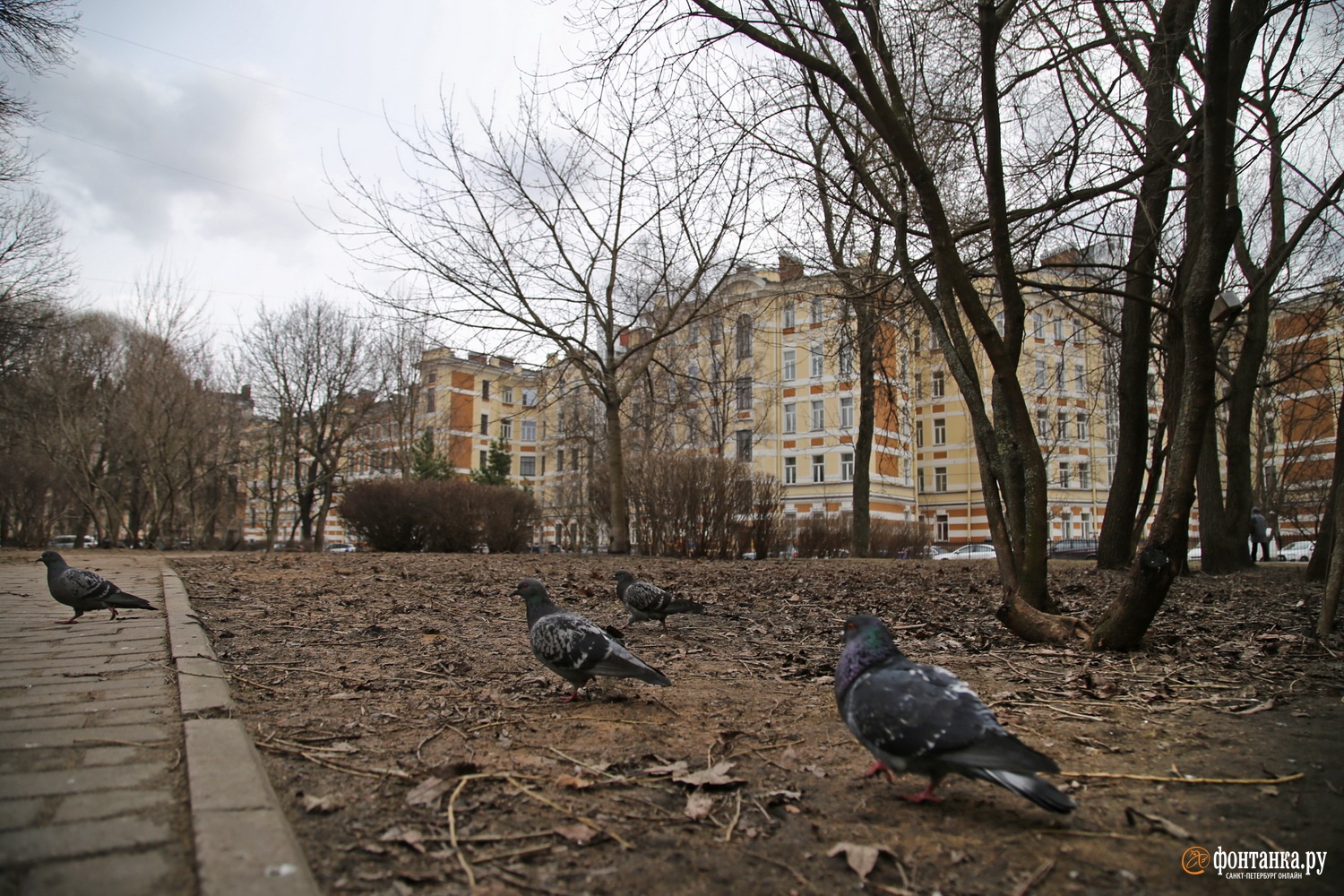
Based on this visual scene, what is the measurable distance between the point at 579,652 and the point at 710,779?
1.19 metres

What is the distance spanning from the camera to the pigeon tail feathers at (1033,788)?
213 cm

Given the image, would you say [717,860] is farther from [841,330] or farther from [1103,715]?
[841,330]

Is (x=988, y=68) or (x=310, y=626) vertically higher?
(x=988, y=68)

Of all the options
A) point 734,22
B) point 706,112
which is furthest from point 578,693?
point 706,112

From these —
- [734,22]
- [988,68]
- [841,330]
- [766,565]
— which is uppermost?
[734,22]

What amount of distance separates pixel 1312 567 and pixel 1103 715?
9349 millimetres

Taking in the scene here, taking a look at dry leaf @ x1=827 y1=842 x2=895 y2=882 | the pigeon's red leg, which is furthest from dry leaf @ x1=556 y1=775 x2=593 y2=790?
the pigeon's red leg

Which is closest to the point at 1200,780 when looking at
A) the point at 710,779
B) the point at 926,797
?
the point at 926,797

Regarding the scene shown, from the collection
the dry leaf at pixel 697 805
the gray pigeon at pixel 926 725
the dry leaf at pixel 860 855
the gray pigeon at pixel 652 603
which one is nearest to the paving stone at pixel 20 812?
the dry leaf at pixel 697 805

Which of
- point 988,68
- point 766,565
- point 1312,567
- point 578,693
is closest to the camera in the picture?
point 578,693

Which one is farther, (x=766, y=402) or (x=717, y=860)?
(x=766, y=402)

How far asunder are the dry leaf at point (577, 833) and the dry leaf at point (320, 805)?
28.5 inches

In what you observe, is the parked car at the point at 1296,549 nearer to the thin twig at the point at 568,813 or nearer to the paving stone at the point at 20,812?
the thin twig at the point at 568,813

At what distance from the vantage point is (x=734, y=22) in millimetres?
5914
